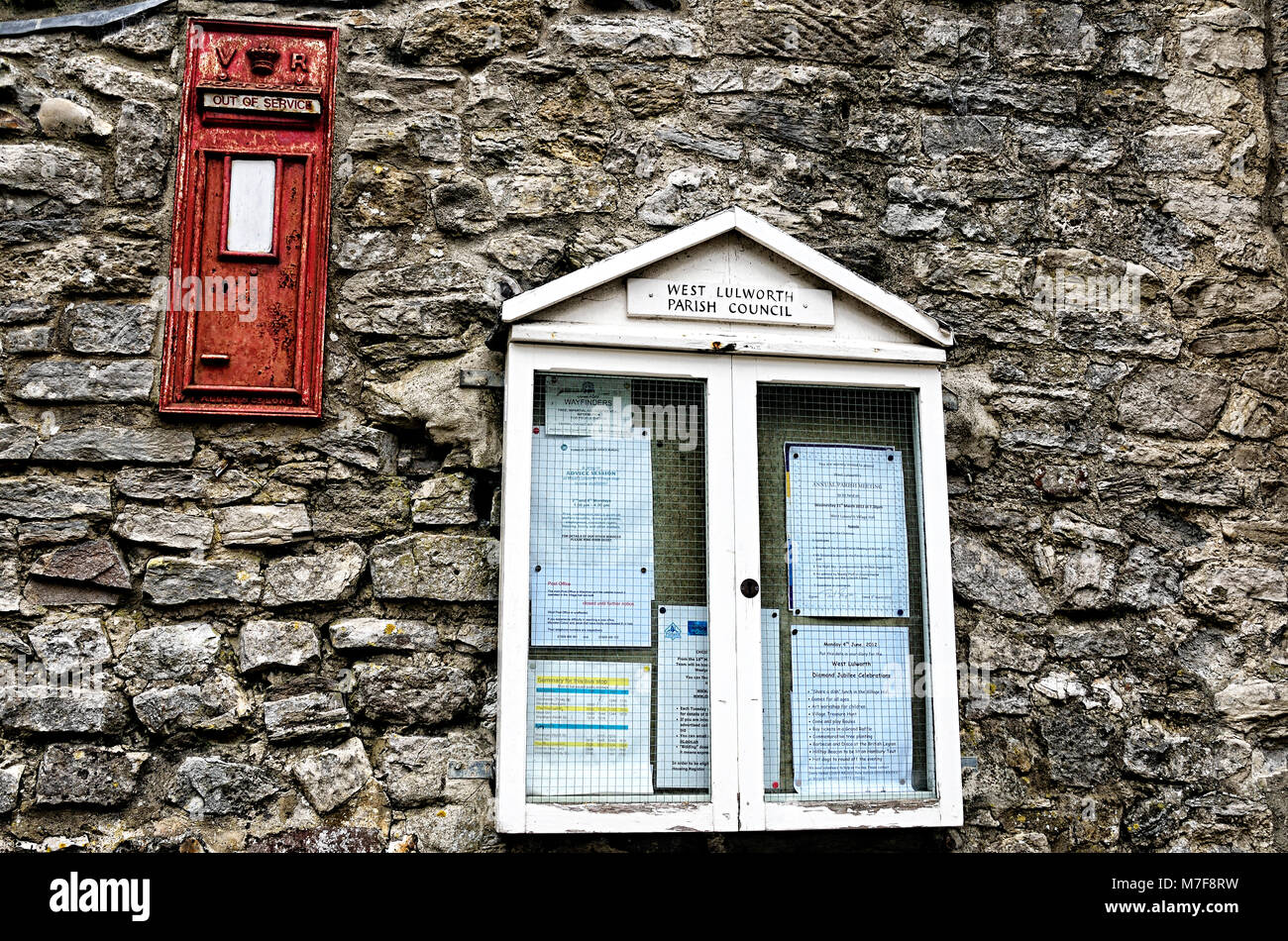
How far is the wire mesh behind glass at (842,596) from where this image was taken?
9.82 feet

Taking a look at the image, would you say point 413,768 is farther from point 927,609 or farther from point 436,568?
point 927,609

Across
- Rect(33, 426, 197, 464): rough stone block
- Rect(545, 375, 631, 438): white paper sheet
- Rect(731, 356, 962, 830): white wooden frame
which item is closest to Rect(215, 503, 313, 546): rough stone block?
Rect(33, 426, 197, 464): rough stone block

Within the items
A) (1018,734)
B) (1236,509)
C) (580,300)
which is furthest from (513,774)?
(1236,509)

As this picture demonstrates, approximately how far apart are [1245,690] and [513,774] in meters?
2.24

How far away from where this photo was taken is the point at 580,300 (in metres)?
3.04

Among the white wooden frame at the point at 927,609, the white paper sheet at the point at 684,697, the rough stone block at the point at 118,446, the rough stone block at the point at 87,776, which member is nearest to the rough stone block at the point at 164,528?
the rough stone block at the point at 118,446

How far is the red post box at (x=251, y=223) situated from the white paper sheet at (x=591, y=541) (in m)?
0.74

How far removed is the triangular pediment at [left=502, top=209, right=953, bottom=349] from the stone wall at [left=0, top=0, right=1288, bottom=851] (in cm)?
31

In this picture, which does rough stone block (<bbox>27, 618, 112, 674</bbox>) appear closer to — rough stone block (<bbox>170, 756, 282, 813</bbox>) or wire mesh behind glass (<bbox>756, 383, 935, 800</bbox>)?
rough stone block (<bbox>170, 756, 282, 813</bbox>)

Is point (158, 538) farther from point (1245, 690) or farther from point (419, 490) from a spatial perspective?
point (1245, 690)

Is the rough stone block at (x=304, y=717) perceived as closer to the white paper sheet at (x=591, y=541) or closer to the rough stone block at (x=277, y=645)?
the rough stone block at (x=277, y=645)

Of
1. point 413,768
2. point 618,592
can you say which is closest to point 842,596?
point 618,592

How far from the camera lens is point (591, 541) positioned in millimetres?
2992

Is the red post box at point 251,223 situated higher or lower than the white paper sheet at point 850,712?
higher
